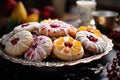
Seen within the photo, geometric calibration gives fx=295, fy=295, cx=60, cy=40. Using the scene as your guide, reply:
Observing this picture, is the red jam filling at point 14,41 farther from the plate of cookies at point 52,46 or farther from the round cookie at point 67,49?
the round cookie at point 67,49

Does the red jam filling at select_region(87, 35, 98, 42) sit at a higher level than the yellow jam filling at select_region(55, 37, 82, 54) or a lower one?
Answer: lower

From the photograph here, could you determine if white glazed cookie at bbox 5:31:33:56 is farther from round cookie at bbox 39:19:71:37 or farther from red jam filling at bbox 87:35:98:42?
red jam filling at bbox 87:35:98:42

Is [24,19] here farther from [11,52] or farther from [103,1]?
[103,1]

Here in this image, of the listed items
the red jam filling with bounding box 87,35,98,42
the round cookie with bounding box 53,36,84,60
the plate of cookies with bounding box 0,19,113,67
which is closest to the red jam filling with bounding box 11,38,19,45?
the plate of cookies with bounding box 0,19,113,67

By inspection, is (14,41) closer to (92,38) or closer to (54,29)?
(54,29)

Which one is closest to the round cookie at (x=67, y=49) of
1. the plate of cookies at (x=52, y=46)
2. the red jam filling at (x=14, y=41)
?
the plate of cookies at (x=52, y=46)
